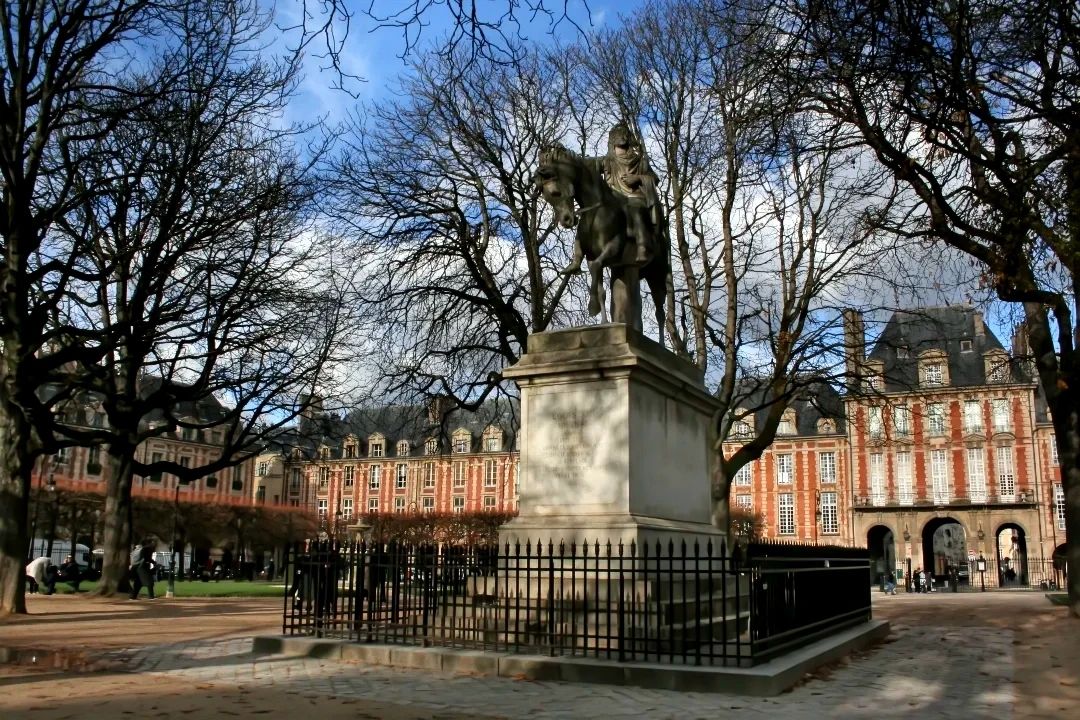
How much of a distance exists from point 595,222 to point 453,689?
6.24 metres

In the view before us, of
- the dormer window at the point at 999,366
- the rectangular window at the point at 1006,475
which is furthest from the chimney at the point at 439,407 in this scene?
the rectangular window at the point at 1006,475

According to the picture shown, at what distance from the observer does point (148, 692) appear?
754cm

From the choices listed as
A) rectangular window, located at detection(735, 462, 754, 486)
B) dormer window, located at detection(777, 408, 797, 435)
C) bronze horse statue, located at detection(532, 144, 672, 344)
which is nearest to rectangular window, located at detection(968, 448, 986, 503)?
dormer window, located at detection(777, 408, 797, 435)

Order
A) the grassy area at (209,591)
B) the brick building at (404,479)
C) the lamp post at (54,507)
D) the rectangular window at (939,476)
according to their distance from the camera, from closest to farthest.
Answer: the grassy area at (209,591)
the lamp post at (54,507)
the rectangular window at (939,476)
the brick building at (404,479)

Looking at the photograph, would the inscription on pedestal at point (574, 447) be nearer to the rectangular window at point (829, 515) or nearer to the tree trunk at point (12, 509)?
the tree trunk at point (12, 509)

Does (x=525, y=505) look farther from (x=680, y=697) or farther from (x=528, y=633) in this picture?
(x=680, y=697)

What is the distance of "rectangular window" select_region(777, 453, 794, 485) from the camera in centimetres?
7269

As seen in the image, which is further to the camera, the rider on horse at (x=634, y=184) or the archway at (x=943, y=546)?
the archway at (x=943, y=546)

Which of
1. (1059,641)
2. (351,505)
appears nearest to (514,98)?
(1059,641)

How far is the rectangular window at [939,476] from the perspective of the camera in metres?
63.6

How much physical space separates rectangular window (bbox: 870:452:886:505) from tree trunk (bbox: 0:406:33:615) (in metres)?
59.0

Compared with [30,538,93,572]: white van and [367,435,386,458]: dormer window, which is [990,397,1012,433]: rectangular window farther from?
[30,538,93,572]: white van

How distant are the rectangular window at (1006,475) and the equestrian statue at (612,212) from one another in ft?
192

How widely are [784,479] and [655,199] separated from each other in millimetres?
64116
